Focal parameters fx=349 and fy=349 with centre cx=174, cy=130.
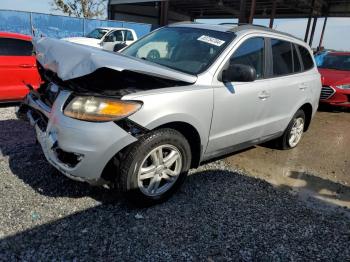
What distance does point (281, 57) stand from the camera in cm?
468

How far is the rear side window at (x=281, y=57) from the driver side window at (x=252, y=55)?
29 cm

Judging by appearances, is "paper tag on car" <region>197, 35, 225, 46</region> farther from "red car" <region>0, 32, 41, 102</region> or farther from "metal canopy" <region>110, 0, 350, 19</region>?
"metal canopy" <region>110, 0, 350, 19</region>

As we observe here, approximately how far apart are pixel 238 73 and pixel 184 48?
0.78 metres

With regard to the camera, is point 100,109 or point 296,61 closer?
point 100,109

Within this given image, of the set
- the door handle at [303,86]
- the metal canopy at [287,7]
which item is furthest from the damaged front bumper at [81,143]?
the metal canopy at [287,7]

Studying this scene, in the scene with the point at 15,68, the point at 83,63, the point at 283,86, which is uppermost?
the point at 83,63

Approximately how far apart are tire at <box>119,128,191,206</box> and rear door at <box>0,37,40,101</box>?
13.4 ft

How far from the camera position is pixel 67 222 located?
3037mm

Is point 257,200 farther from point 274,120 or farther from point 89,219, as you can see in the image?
point 89,219

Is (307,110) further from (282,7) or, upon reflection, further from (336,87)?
(282,7)

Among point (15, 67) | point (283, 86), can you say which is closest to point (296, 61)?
point (283, 86)

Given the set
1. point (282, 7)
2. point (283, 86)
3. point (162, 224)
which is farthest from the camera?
point (282, 7)

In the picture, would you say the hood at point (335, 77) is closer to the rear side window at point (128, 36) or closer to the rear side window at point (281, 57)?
the rear side window at point (281, 57)

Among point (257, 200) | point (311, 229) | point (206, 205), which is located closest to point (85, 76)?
point (206, 205)
